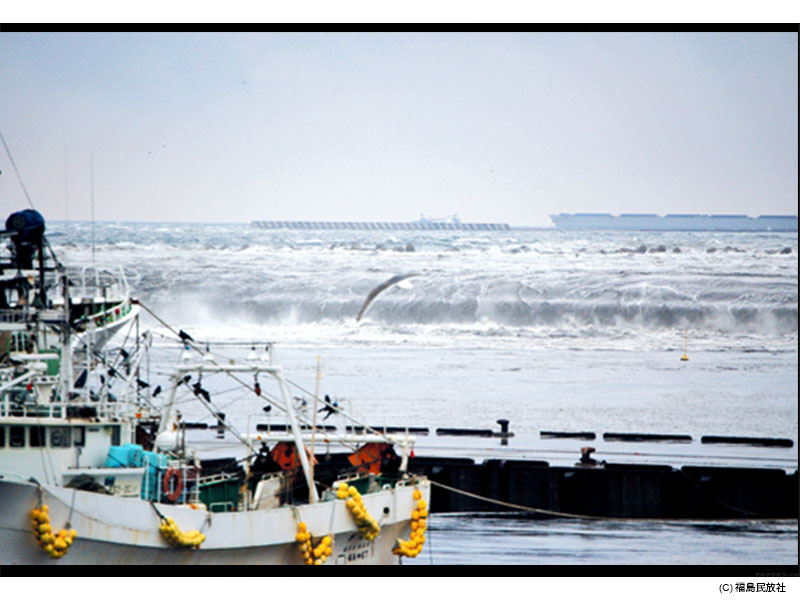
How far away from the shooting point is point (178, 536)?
1029cm

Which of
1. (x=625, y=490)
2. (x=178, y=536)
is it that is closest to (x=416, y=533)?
(x=178, y=536)

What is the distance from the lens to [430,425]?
20.7 metres

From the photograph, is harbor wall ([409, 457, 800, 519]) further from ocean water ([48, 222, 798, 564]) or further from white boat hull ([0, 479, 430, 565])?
white boat hull ([0, 479, 430, 565])

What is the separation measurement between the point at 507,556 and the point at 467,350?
18.1m

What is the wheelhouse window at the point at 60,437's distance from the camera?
10383 millimetres

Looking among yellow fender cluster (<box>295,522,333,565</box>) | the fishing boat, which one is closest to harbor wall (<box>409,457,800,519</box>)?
the fishing boat

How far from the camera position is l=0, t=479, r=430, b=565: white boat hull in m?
9.93

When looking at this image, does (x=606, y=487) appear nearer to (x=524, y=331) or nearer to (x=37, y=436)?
(x=37, y=436)

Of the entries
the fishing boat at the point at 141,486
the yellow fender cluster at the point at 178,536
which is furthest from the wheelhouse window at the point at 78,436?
the yellow fender cluster at the point at 178,536

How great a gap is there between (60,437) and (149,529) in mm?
1219

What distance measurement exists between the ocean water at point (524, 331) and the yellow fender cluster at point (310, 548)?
2.22 m

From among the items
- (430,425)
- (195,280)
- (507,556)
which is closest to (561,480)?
(507,556)

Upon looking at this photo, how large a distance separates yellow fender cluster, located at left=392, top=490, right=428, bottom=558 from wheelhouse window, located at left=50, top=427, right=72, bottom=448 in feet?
12.6

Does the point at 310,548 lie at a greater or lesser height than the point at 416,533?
greater
